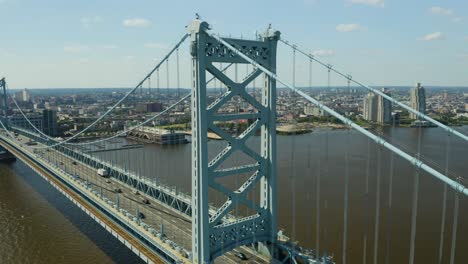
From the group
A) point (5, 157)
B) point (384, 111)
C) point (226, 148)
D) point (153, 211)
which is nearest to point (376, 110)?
point (384, 111)

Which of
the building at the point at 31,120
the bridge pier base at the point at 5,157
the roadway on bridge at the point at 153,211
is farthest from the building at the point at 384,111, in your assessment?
the building at the point at 31,120

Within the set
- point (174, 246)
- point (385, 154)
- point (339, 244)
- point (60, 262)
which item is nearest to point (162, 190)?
point (60, 262)

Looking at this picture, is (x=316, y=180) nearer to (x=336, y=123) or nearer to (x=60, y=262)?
(x=60, y=262)

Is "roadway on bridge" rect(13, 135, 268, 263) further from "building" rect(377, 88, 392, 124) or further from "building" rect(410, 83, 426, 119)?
"building" rect(410, 83, 426, 119)

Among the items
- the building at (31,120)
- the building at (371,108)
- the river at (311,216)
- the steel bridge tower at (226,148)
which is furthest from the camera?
the building at (371,108)

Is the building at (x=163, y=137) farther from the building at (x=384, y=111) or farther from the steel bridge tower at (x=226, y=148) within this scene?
the steel bridge tower at (x=226, y=148)
